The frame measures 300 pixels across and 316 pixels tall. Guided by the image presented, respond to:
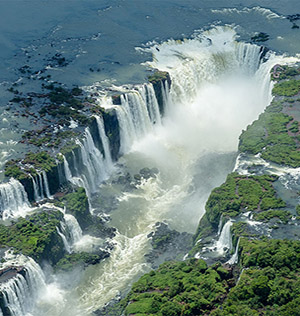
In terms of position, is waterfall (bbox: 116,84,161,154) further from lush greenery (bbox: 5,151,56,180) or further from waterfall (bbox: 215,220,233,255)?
waterfall (bbox: 215,220,233,255)

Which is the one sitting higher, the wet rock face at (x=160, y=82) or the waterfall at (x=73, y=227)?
the wet rock face at (x=160, y=82)

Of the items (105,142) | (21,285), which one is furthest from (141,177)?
(21,285)

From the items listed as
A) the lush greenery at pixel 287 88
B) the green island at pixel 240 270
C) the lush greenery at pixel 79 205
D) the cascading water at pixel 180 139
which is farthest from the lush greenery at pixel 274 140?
the lush greenery at pixel 79 205

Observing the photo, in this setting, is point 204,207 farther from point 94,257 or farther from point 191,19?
point 191,19

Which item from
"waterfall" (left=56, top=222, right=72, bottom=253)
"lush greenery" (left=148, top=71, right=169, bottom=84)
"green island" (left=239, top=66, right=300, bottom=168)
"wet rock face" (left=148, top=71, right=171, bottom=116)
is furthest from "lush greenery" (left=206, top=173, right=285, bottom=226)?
"lush greenery" (left=148, top=71, right=169, bottom=84)

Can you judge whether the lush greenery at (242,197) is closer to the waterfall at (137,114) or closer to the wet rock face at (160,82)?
the waterfall at (137,114)

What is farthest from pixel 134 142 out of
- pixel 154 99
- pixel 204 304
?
pixel 204 304
